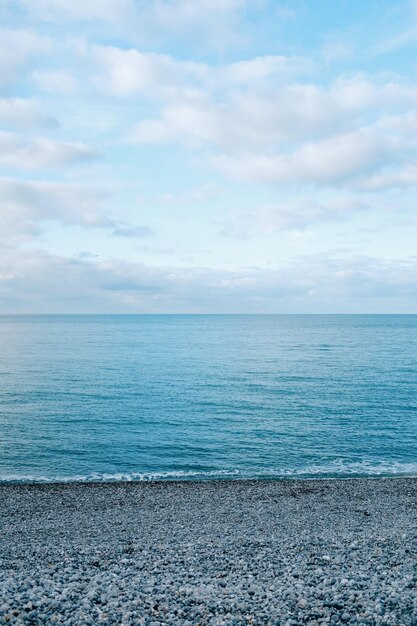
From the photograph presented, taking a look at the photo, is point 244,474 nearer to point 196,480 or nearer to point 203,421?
point 196,480

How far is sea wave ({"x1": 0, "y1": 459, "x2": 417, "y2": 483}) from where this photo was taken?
29.8m

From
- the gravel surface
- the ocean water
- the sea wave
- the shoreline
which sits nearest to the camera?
the gravel surface

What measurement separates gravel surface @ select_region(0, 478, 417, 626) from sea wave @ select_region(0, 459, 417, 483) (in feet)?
5.58

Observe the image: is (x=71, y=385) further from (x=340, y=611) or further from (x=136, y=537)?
(x=340, y=611)

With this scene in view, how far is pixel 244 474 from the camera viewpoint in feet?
101

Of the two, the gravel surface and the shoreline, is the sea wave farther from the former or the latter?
the gravel surface

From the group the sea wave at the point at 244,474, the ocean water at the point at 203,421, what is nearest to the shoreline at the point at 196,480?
the sea wave at the point at 244,474

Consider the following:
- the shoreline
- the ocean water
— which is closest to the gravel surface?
the shoreline

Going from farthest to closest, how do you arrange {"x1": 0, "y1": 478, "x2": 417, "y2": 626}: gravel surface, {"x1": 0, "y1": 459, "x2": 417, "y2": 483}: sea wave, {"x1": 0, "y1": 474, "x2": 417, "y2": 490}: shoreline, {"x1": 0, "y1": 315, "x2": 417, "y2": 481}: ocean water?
{"x1": 0, "y1": 315, "x2": 417, "y2": 481}: ocean water → {"x1": 0, "y1": 459, "x2": 417, "y2": 483}: sea wave → {"x1": 0, "y1": 474, "x2": 417, "y2": 490}: shoreline → {"x1": 0, "y1": 478, "x2": 417, "y2": 626}: gravel surface

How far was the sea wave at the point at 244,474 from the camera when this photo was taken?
29750 mm

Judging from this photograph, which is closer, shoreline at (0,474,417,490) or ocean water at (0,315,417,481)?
shoreline at (0,474,417,490)

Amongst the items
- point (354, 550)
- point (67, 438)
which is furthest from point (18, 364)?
point (354, 550)

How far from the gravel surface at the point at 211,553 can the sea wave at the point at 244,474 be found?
1702 millimetres

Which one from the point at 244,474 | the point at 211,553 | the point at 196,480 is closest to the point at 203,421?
the point at 244,474
